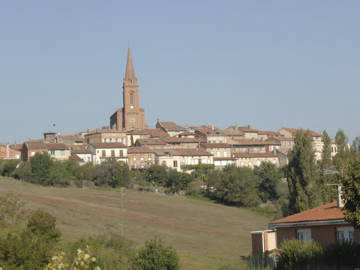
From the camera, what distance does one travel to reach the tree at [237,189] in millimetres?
92375

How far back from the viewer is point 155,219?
74500mm

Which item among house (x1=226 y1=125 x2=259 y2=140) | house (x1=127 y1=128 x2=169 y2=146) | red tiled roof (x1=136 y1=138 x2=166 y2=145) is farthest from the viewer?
house (x1=226 y1=125 x2=259 y2=140)

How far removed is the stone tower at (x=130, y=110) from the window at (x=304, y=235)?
376 ft

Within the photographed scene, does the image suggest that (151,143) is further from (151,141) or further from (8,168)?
(8,168)

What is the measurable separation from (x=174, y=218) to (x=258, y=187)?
83.0 ft

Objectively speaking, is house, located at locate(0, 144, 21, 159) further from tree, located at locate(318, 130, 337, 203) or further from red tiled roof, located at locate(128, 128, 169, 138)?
tree, located at locate(318, 130, 337, 203)

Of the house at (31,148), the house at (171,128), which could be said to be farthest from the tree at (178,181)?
the house at (171,128)

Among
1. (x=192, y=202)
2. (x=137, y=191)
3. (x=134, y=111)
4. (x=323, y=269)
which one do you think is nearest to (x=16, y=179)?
(x=137, y=191)

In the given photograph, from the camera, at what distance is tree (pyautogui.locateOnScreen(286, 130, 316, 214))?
58.2 metres

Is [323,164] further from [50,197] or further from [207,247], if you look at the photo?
[50,197]

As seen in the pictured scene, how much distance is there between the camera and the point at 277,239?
3353cm

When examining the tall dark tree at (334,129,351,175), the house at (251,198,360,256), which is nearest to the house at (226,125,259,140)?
the tall dark tree at (334,129,351,175)

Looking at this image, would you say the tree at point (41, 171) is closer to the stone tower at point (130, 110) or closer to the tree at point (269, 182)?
the tree at point (269, 182)

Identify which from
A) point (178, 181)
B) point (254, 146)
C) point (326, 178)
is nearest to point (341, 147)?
point (326, 178)
